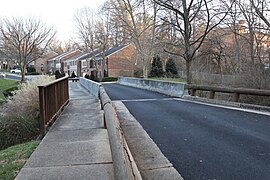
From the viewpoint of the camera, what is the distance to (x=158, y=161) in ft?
17.3

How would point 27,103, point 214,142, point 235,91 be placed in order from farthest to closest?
1. point 235,91
2. point 27,103
3. point 214,142

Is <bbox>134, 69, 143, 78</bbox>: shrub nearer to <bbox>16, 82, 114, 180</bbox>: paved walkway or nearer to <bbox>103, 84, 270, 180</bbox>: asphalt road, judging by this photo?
<bbox>103, 84, 270, 180</bbox>: asphalt road

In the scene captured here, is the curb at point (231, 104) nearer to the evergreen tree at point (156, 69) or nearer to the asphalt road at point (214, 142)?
the asphalt road at point (214, 142)

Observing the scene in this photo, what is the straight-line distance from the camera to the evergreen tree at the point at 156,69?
4894 cm

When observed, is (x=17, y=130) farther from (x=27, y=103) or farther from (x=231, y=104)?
(x=231, y=104)

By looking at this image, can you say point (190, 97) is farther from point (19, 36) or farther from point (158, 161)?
point (19, 36)

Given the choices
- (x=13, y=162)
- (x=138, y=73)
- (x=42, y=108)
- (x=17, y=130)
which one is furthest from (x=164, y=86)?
(x=138, y=73)

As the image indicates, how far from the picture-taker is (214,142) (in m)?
6.50

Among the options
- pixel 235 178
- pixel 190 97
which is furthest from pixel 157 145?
pixel 190 97

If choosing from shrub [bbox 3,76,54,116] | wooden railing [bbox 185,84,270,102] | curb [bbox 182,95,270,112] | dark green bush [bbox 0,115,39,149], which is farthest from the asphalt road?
shrub [bbox 3,76,54,116]

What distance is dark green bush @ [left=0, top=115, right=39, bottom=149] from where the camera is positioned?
8492 mm

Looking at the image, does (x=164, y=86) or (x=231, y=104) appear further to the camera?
(x=164, y=86)

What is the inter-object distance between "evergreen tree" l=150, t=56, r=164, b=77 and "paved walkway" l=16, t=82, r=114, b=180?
135 feet

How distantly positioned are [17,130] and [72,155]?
423 centimetres
